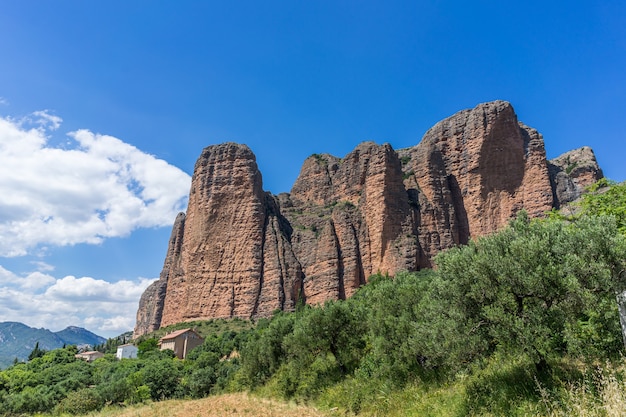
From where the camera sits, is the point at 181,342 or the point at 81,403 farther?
the point at 181,342

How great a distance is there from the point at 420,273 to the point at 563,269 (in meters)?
63.8

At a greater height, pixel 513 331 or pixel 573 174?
pixel 573 174

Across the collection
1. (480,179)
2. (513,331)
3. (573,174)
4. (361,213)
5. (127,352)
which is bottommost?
(513,331)

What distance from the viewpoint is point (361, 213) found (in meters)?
90.4

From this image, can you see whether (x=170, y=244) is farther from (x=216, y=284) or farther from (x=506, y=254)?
(x=506, y=254)

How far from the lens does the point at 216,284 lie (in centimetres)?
9050

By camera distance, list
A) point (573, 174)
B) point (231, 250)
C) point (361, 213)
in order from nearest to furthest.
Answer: point (573, 174), point (361, 213), point (231, 250)

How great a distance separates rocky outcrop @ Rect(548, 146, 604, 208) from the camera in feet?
276

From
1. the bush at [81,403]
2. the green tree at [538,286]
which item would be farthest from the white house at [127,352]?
the green tree at [538,286]

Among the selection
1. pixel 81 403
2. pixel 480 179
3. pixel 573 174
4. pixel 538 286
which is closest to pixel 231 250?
pixel 480 179

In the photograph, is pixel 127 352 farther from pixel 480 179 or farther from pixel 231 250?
pixel 480 179

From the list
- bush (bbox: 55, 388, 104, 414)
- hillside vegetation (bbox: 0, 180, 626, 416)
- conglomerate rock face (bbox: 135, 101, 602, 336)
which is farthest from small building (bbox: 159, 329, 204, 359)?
hillside vegetation (bbox: 0, 180, 626, 416)

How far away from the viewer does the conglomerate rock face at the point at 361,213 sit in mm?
83812

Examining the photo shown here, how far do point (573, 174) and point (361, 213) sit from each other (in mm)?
47391
